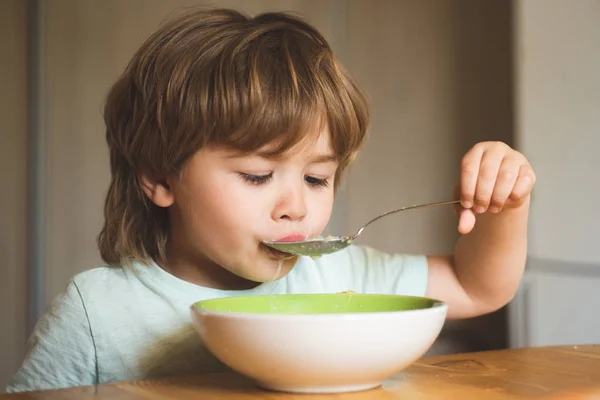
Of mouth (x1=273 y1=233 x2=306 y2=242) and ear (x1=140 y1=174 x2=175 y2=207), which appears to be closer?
mouth (x1=273 y1=233 x2=306 y2=242)

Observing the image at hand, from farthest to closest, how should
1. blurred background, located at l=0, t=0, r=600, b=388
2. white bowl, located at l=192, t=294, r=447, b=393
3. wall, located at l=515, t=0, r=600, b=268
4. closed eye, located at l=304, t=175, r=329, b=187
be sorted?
blurred background, located at l=0, t=0, r=600, b=388 < wall, located at l=515, t=0, r=600, b=268 < closed eye, located at l=304, t=175, r=329, b=187 < white bowl, located at l=192, t=294, r=447, b=393

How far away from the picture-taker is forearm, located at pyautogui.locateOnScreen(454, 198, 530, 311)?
3.70ft

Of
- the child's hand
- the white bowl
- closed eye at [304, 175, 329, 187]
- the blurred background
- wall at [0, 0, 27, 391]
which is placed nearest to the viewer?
the white bowl

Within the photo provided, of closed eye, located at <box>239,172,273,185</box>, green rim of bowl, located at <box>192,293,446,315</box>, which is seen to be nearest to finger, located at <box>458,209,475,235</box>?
green rim of bowl, located at <box>192,293,446,315</box>

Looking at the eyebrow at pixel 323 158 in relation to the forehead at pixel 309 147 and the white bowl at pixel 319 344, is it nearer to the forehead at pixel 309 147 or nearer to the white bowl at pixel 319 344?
the forehead at pixel 309 147

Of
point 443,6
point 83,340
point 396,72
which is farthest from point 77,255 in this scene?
point 83,340

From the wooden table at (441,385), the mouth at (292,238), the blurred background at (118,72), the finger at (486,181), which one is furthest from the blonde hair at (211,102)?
the blurred background at (118,72)

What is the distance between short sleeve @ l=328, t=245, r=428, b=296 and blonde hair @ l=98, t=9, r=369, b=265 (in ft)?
0.66

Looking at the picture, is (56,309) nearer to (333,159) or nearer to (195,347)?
(195,347)

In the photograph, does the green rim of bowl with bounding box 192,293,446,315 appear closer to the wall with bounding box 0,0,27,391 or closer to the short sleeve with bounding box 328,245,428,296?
the short sleeve with bounding box 328,245,428,296

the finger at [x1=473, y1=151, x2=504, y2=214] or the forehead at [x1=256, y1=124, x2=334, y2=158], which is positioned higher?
the forehead at [x1=256, y1=124, x2=334, y2=158]

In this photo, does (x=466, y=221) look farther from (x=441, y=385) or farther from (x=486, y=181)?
(x=441, y=385)

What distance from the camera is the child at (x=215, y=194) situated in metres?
0.97

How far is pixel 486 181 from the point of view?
92 centimetres
